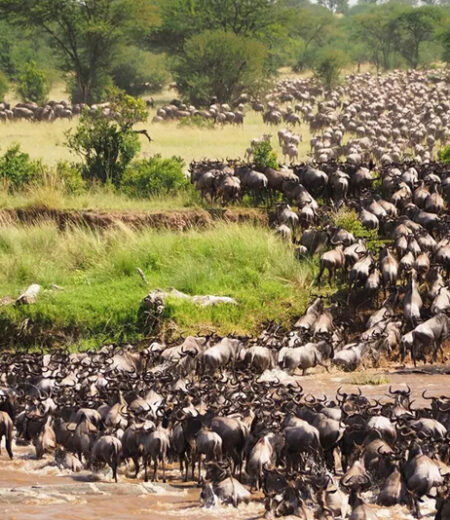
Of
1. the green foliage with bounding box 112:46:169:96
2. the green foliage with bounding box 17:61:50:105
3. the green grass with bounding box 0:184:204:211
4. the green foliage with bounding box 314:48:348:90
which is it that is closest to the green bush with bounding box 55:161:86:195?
the green grass with bounding box 0:184:204:211

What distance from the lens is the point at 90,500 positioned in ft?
35.5

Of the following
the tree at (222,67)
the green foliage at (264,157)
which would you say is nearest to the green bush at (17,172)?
the green foliage at (264,157)

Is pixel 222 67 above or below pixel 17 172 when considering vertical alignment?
above

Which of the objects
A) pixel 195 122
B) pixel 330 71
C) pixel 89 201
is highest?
pixel 330 71

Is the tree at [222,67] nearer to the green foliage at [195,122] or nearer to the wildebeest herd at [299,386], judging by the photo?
the green foliage at [195,122]

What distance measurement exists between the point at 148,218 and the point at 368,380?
8597mm

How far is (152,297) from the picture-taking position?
1912 centimetres

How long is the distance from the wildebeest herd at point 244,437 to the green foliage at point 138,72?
50222 millimetres

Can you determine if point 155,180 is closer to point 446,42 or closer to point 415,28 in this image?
point 446,42

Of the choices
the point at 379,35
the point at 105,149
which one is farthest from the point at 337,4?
the point at 105,149

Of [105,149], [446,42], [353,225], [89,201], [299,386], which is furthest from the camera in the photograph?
[446,42]

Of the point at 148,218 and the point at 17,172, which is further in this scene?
the point at 17,172

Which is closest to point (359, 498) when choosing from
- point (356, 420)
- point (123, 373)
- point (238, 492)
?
point (238, 492)

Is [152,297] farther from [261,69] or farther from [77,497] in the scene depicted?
[261,69]
